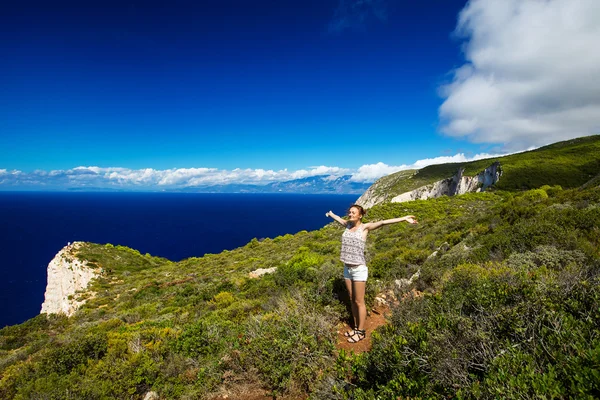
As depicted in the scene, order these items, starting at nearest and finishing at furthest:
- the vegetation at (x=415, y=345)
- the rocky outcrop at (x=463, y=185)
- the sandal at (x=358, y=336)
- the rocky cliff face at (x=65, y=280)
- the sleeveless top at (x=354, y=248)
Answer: the vegetation at (x=415, y=345), the sleeveless top at (x=354, y=248), the sandal at (x=358, y=336), the rocky cliff face at (x=65, y=280), the rocky outcrop at (x=463, y=185)

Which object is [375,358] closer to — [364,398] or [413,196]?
[364,398]

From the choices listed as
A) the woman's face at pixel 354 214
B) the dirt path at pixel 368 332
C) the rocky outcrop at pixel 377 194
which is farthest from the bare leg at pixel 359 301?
the rocky outcrop at pixel 377 194

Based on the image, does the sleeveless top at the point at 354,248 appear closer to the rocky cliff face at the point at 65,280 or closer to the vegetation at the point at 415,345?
the vegetation at the point at 415,345

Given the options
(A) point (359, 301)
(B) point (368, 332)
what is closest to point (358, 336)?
(B) point (368, 332)

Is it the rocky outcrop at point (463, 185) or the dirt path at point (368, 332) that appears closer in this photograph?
the dirt path at point (368, 332)

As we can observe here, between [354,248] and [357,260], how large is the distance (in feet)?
0.72

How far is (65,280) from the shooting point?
88.4ft

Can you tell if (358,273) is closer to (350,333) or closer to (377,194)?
(350,333)

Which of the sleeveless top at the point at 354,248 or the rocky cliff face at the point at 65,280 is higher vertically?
the sleeveless top at the point at 354,248

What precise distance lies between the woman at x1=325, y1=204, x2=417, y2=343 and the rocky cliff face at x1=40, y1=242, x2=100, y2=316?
29.2 m

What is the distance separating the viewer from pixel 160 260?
1649 inches

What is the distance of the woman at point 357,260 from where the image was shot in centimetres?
464

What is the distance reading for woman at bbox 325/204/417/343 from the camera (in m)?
4.64

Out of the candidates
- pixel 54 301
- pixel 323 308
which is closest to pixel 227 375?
pixel 323 308
